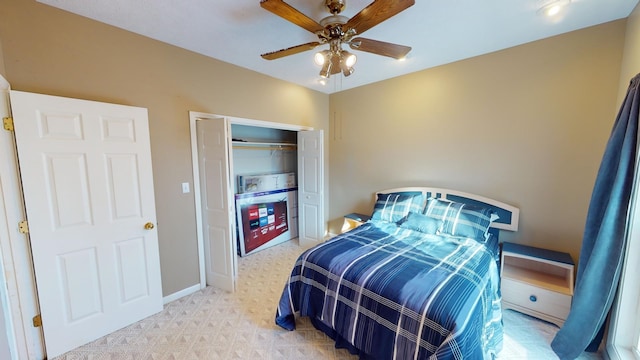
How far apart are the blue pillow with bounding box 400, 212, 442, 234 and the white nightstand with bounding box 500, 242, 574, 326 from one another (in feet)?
2.13

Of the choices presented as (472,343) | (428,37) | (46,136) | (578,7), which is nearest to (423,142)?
(428,37)

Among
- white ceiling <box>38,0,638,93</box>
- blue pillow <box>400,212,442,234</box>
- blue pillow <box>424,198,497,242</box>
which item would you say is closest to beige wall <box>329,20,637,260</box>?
white ceiling <box>38,0,638,93</box>

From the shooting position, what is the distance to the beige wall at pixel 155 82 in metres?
1.72

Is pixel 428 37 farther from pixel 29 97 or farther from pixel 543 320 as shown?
pixel 29 97

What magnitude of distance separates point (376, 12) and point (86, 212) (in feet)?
8.69

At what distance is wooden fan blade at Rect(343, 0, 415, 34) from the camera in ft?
4.26

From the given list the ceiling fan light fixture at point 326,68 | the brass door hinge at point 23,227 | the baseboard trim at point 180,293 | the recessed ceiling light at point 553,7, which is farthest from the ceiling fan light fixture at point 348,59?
the baseboard trim at point 180,293

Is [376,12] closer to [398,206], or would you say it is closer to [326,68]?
[326,68]

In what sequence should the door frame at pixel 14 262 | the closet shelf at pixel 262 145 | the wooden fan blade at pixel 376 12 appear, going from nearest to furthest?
the wooden fan blade at pixel 376 12
the door frame at pixel 14 262
the closet shelf at pixel 262 145

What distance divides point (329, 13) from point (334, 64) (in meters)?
0.37

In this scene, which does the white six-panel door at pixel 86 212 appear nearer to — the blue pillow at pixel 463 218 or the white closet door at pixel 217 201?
the white closet door at pixel 217 201

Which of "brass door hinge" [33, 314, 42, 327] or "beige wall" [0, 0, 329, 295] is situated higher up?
"beige wall" [0, 0, 329, 295]

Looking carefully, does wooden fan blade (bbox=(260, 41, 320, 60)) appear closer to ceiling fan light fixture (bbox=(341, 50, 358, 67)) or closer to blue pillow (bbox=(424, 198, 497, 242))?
ceiling fan light fixture (bbox=(341, 50, 358, 67))

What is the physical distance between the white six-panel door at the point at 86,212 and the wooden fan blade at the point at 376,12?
78.5 inches
